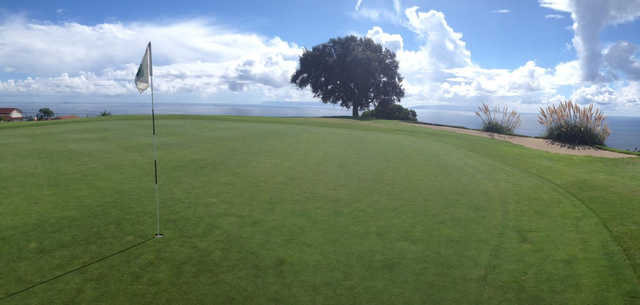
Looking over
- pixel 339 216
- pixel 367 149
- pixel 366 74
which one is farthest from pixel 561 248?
pixel 366 74

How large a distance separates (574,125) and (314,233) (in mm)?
17663

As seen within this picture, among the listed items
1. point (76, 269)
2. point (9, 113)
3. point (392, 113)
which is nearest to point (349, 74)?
point (392, 113)

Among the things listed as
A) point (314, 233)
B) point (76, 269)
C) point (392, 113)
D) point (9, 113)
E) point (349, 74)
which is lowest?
point (9, 113)

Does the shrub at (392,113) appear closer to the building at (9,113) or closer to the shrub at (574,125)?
the shrub at (574,125)

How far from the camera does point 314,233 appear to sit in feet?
15.2

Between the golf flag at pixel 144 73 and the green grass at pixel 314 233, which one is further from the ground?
the golf flag at pixel 144 73

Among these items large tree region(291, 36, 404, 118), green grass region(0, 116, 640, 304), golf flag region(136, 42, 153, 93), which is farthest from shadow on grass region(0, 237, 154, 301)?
large tree region(291, 36, 404, 118)

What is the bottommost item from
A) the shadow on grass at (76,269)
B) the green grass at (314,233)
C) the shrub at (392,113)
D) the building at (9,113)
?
the building at (9,113)

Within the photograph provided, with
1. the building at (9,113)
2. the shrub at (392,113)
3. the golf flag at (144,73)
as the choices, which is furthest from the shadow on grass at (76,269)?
the building at (9,113)

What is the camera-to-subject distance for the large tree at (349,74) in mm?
42531

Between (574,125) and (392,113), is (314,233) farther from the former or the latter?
(392,113)

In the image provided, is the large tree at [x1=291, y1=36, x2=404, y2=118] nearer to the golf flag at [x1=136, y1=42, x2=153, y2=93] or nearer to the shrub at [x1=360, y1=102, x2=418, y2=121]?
the shrub at [x1=360, y1=102, x2=418, y2=121]

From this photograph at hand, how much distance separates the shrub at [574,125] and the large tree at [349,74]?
1013 inches

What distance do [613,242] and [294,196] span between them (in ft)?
15.9
